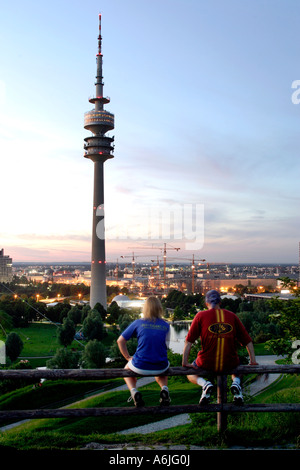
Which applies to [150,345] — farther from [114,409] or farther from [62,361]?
[62,361]

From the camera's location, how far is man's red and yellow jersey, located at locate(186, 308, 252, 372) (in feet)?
25.1

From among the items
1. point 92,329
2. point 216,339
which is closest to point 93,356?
point 92,329

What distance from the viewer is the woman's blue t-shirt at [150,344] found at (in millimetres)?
7754

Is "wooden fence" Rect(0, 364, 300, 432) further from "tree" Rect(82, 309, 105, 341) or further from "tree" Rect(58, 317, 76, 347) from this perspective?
"tree" Rect(82, 309, 105, 341)

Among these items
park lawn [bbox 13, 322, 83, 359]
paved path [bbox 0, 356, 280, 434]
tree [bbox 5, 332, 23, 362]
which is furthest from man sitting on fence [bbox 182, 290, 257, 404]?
park lawn [bbox 13, 322, 83, 359]

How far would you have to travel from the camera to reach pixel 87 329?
6819 centimetres

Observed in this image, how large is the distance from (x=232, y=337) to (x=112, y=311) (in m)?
83.3

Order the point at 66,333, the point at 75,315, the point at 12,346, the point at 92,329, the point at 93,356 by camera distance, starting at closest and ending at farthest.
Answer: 1. the point at 93,356
2. the point at 12,346
3. the point at 66,333
4. the point at 92,329
5. the point at 75,315

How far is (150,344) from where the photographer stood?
7.75 metres

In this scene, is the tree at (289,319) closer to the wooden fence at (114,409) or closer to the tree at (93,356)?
the wooden fence at (114,409)

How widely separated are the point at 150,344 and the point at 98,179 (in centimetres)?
11031

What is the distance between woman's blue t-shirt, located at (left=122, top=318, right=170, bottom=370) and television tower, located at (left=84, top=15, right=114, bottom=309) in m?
108
